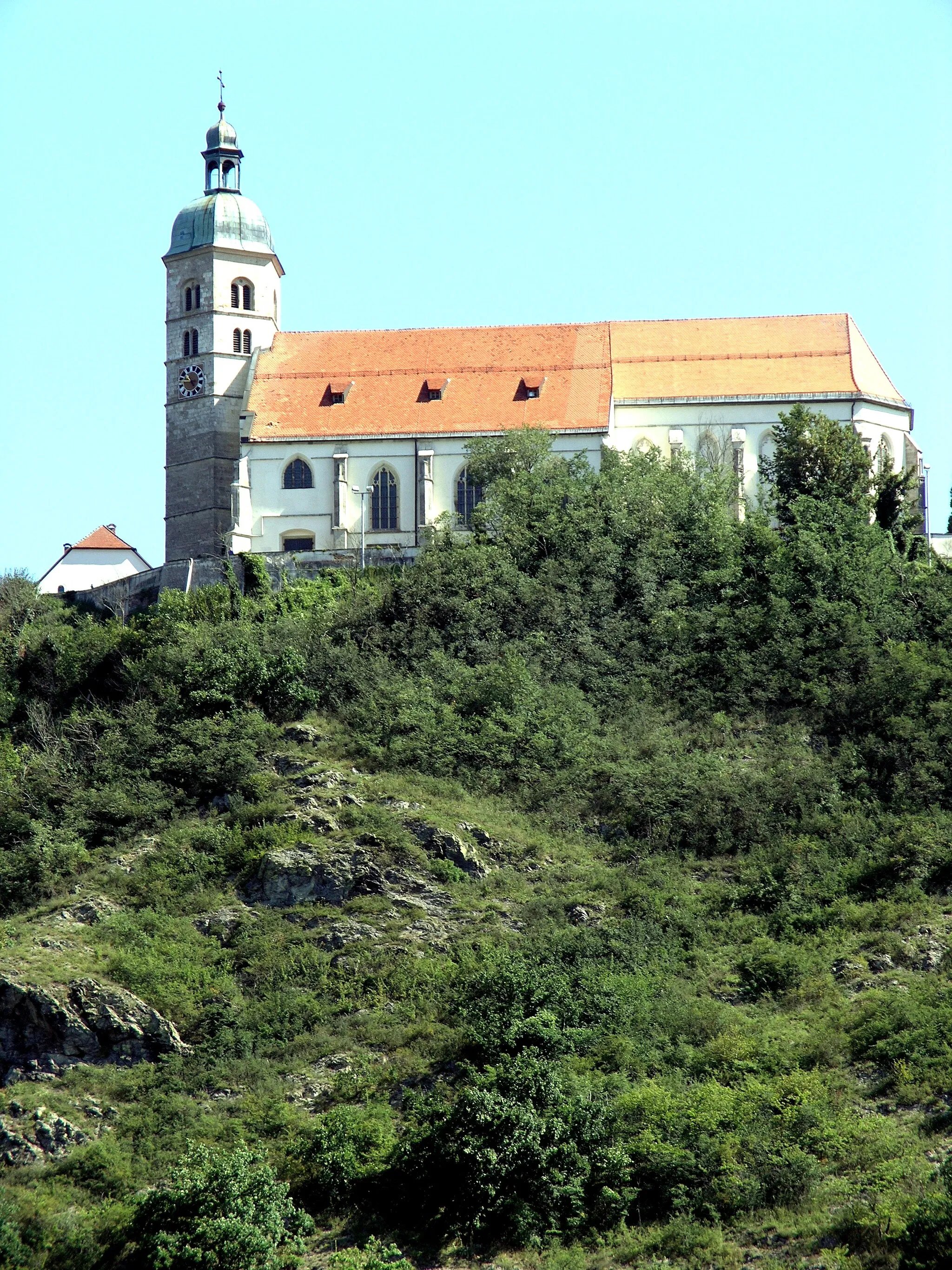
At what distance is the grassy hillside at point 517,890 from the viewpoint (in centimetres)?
3008

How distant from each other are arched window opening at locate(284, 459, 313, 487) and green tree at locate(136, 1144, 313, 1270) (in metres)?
32.7

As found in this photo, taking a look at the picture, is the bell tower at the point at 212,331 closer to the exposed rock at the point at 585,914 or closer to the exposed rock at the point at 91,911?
the exposed rock at the point at 91,911

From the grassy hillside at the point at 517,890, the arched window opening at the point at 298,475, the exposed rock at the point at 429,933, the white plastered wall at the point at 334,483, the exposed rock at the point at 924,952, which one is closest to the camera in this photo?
the grassy hillside at the point at 517,890

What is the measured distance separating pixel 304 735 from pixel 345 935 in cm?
809

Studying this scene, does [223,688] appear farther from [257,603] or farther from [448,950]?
[448,950]

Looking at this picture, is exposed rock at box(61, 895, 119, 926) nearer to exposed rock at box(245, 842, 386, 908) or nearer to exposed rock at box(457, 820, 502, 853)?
exposed rock at box(245, 842, 386, 908)

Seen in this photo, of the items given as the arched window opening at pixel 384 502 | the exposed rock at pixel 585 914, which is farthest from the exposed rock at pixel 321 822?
the arched window opening at pixel 384 502

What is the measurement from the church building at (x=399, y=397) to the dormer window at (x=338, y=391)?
1.9 inches

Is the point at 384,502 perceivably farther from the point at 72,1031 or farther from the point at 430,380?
the point at 72,1031

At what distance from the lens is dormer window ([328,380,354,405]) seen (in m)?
61.7

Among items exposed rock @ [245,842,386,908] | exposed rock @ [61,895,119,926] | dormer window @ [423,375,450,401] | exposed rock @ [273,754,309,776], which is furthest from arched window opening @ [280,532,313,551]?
exposed rock @ [61,895,119,926]

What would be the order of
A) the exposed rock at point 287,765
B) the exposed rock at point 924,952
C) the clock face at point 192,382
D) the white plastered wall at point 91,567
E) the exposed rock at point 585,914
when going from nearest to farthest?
the exposed rock at point 924,952 < the exposed rock at point 585,914 < the exposed rock at point 287,765 < the clock face at point 192,382 < the white plastered wall at point 91,567

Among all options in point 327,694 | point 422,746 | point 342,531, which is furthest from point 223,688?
point 342,531

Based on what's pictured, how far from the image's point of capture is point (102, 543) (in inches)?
2670
